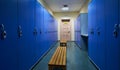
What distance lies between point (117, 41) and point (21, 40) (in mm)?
1754

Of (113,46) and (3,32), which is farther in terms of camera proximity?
(113,46)

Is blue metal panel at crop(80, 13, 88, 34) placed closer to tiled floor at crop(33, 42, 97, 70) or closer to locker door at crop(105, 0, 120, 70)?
tiled floor at crop(33, 42, 97, 70)

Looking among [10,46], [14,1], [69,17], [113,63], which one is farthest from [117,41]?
[69,17]

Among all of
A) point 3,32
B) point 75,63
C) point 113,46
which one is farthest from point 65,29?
point 3,32

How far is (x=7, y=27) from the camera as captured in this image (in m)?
1.81

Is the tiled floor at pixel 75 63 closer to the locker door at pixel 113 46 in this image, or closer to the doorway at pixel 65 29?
the locker door at pixel 113 46

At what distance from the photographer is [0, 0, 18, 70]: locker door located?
1670 millimetres

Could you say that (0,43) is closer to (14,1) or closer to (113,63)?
(14,1)

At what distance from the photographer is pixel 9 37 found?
1878mm

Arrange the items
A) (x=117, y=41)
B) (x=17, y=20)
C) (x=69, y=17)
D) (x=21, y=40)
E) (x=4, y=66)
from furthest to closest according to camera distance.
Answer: (x=69, y=17) < (x=21, y=40) < (x=17, y=20) < (x=117, y=41) < (x=4, y=66)

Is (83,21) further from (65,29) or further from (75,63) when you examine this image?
(65,29)

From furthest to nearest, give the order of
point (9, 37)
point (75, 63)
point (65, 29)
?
point (65, 29)
point (75, 63)
point (9, 37)

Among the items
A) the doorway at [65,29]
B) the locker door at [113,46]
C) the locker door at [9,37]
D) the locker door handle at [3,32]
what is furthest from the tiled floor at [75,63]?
the doorway at [65,29]

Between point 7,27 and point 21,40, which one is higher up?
point 7,27
